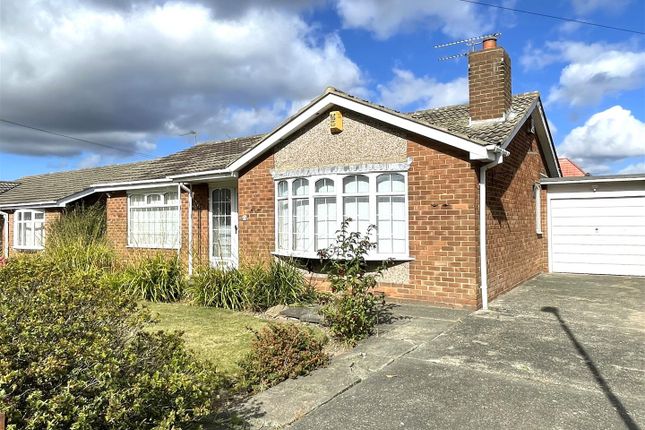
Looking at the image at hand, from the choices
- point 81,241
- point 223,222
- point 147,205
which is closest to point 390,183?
point 223,222

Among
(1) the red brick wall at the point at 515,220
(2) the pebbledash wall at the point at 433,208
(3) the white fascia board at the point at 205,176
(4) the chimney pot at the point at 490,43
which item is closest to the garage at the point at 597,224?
(1) the red brick wall at the point at 515,220

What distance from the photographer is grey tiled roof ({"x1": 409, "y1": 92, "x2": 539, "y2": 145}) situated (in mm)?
8023

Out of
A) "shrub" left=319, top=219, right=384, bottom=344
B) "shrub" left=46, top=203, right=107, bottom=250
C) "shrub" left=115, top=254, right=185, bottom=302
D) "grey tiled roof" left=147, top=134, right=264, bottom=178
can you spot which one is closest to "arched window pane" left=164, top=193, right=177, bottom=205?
"grey tiled roof" left=147, top=134, right=264, bottom=178

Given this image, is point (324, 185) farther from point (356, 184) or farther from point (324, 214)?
point (356, 184)

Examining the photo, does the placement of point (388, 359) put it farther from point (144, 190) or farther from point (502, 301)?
point (144, 190)

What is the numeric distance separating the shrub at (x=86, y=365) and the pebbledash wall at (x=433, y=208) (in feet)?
17.7

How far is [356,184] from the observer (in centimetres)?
905

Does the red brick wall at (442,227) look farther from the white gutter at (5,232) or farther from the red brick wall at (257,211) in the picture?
the white gutter at (5,232)

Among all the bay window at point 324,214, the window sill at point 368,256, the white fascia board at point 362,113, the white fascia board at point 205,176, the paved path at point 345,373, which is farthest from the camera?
the white fascia board at point 205,176

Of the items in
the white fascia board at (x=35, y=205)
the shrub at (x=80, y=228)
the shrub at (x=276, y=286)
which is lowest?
the shrub at (x=276, y=286)

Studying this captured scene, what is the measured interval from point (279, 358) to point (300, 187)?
539cm

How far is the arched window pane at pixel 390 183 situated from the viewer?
8.66 m

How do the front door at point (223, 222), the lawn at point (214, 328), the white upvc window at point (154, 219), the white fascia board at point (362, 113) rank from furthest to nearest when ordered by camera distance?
the white upvc window at point (154, 219)
the front door at point (223, 222)
the white fascia board at point (362, 113)
the lawn at point (214, 328)

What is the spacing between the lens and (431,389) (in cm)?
433
